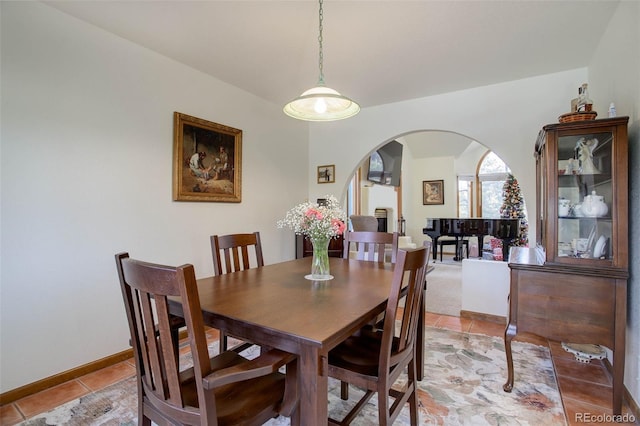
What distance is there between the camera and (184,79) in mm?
2932

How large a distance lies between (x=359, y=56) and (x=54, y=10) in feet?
7.58

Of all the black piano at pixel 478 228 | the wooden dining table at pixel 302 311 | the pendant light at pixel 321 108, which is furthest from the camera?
the black piano at pixel 478 228

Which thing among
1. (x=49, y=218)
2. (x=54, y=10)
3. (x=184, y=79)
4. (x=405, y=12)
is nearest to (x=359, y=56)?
(x=405, y=12)

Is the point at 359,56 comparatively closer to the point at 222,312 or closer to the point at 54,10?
the point at 54,10

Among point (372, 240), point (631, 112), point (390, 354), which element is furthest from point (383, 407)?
point (631, 112)

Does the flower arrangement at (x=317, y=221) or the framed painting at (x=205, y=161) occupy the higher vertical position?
the framed painting at (x=205, y=161)

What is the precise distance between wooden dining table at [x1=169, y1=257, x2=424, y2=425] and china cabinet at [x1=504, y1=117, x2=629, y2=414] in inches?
29.5

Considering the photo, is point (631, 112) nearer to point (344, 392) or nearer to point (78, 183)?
point (344, 392)

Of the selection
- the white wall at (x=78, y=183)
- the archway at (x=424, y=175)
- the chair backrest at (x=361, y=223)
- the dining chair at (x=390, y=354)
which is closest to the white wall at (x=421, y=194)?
the archway at (x=424, y=175)

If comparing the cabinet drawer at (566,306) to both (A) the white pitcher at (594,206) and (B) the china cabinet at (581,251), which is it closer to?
(B) the china cabinet at (581,251)

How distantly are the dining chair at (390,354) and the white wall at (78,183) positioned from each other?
200cm

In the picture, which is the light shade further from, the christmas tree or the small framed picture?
the christmas tree

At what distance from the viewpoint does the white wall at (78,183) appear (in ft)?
6.44

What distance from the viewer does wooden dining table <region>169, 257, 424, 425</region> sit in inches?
40.7
